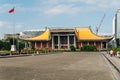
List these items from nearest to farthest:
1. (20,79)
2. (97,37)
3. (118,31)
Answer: (20,79), (97,37), (118,31)

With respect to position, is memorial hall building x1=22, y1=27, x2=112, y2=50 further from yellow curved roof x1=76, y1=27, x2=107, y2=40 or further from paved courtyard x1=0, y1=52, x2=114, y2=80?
paved courtyard x1=0, y1=52, x2=114, y2=80

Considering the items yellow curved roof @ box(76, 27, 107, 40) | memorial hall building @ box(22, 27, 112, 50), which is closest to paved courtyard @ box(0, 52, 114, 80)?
yellow curved roof @ box(76, 27, 107, 40)

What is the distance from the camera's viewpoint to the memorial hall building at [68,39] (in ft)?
468

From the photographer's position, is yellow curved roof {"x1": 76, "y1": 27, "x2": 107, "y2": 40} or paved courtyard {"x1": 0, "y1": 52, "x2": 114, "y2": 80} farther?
yellow curved roof {"x1": 76, "y1": 27, "x2": 107, "y2": 40}

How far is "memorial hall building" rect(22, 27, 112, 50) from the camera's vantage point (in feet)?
468

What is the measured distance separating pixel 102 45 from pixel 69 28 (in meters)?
17.6

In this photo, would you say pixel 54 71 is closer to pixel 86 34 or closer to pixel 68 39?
pixel 68 39

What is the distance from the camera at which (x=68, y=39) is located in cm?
14400

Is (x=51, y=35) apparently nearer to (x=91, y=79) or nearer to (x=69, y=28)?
(x=69, y=28)

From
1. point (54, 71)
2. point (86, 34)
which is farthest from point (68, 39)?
point (54, 71)

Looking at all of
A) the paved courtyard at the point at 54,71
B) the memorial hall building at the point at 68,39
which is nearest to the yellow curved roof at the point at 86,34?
the memorial hall building at the point at 68,39

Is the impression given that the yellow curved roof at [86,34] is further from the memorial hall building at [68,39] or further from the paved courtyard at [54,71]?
the paved courtyard at [54,71]

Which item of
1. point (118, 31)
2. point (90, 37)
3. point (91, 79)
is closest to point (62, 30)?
point (90, 37)

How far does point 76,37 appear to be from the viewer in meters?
145
